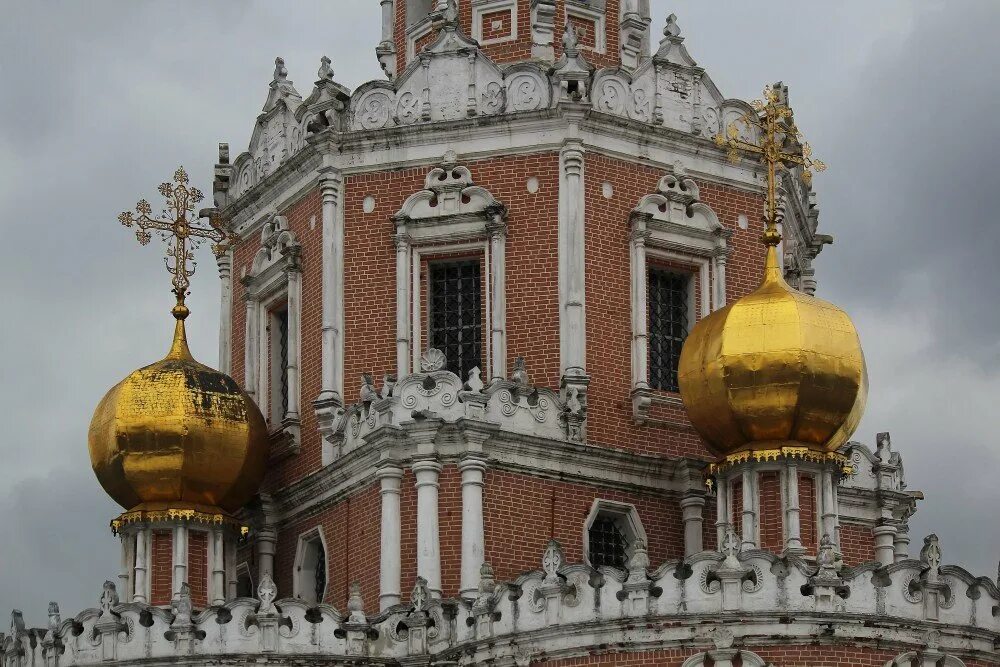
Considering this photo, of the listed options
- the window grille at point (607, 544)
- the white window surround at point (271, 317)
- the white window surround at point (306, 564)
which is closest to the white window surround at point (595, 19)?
the white window surround at point (271, 317)

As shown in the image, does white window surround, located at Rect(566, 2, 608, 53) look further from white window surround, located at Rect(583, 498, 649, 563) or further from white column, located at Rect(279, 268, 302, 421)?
white window surround, located at Rect(583, 498, 649, 563)

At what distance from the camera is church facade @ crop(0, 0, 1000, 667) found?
3284 centimetres

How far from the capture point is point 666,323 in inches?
1544

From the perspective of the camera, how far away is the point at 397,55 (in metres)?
41.8

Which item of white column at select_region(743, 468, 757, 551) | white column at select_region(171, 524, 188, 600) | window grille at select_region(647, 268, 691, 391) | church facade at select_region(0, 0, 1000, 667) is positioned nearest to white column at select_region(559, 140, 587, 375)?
church facade at select_region(0, 0, 1000, 667)

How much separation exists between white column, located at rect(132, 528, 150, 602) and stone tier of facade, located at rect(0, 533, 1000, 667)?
2.76 meters

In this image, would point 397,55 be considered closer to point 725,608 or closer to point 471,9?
point 471,9

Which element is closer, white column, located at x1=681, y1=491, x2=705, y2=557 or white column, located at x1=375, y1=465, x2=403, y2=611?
white column, located at x1=375, y1=465, x2=403, y2=611

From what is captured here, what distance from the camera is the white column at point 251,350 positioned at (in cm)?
4062

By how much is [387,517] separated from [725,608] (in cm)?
576

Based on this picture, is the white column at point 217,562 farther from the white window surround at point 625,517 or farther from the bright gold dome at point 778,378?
the bright gold dome at point 778,378

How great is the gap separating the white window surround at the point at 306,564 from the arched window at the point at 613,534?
3928mm

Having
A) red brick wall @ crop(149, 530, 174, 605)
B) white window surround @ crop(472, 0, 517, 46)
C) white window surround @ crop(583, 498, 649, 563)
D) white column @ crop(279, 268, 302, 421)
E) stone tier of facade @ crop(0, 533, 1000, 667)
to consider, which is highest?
white window surround @ crop(472, 0, 517, 46)

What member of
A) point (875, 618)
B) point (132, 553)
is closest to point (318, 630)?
point (132, 553)
